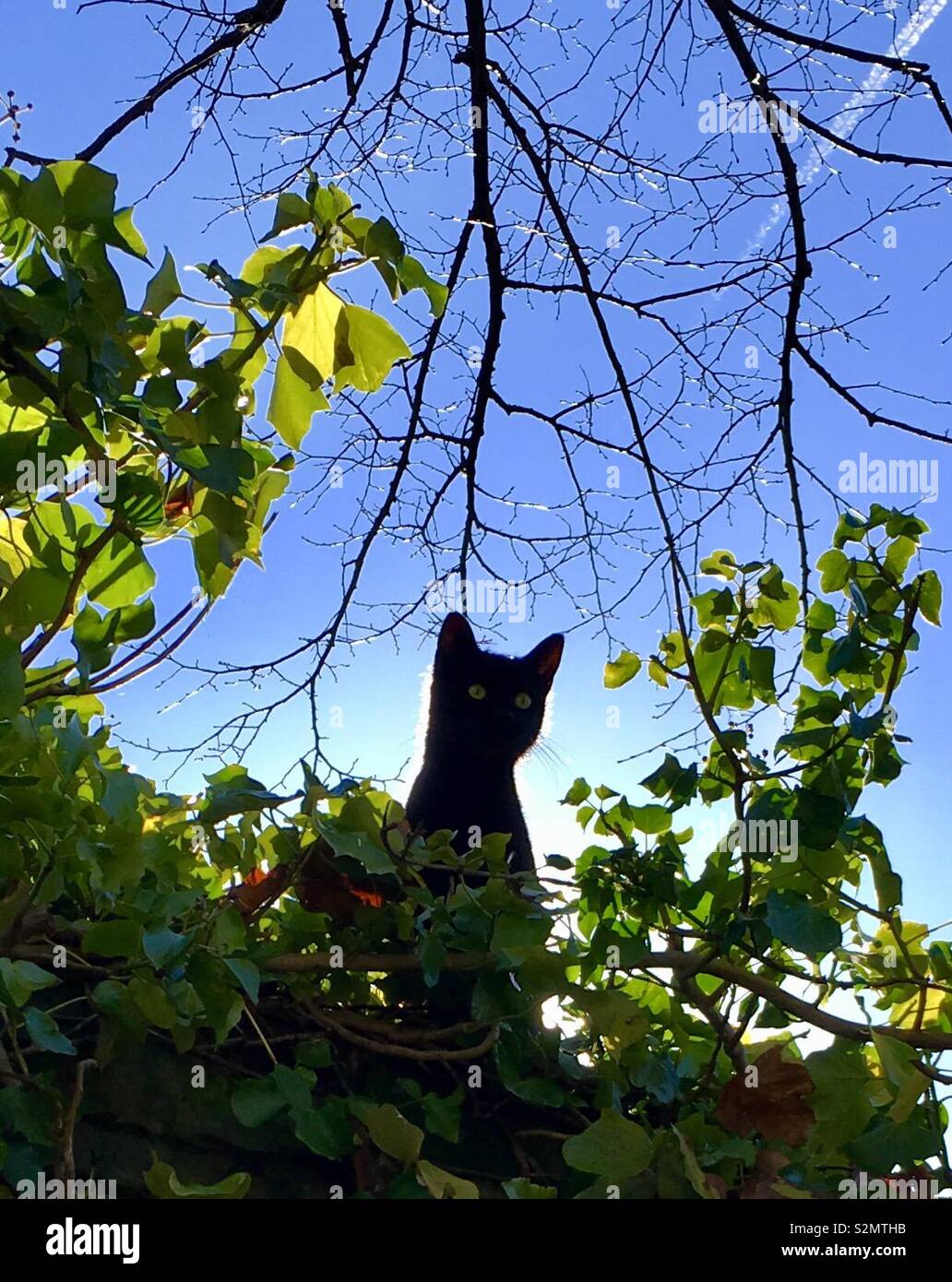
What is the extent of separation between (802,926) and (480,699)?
1.94 meters

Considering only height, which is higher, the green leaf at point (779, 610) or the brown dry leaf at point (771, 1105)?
the green leaf at point (779, 610)

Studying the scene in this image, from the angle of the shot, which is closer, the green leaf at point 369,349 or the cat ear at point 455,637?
the green leaf at point 369,349

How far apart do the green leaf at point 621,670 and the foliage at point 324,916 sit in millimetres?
265

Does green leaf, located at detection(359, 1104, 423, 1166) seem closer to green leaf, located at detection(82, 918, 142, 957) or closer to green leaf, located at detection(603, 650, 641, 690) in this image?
green leaf, located at detection(82, 918, 142, 957)

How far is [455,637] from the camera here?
3430 millimetres

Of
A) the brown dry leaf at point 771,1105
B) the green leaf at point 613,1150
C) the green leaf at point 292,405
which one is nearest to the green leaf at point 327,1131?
the green leaf at point 613,1150

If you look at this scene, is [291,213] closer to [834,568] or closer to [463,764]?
[834,568]

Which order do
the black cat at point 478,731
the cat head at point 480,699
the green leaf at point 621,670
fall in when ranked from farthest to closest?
the cat head at point 480,699, the black cat at point 478,731, the green leaf at point 621,670

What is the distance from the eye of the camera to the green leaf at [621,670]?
2.19 metres

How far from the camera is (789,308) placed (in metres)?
2.98

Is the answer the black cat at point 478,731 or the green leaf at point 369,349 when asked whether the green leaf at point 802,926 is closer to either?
the green leaf at point 369,349

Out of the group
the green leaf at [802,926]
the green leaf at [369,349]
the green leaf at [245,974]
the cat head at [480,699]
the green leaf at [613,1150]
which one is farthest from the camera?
the cat head at [480,699]

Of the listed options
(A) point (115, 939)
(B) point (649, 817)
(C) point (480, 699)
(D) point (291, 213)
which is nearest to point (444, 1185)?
(A) point (115, 939)

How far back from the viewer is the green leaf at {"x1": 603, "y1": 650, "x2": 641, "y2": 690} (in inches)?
86.3
